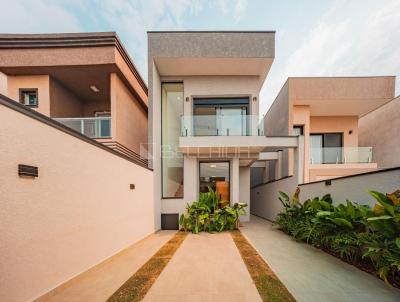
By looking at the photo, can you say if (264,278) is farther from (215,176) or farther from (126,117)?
(126,117)

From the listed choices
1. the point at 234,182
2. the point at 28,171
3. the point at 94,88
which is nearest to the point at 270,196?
the point at 234,182

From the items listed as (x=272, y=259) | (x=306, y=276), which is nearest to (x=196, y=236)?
(x=272, y=259)

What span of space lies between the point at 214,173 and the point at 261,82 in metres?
5.18

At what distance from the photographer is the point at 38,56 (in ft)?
21.2

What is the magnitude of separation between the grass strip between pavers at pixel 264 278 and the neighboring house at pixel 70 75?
5906 mm

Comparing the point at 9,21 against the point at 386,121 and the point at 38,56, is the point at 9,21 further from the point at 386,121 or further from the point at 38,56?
the point at 386,121

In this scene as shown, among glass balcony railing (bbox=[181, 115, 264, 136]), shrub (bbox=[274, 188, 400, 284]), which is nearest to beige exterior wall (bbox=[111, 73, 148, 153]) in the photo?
glass balcony railing (bbox=[181, 115, 264, 136])

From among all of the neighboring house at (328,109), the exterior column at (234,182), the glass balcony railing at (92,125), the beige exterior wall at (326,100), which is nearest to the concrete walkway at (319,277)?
the exterior column at (234,182)

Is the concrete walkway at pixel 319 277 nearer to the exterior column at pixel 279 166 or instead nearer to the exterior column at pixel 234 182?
the exterior column at pixel 234 182

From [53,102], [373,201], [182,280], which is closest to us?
[182,280]

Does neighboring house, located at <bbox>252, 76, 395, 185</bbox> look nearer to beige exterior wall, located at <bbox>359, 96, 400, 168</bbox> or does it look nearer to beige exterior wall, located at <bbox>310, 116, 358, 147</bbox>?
beige exterior wall, located at <bbox>310, 116, 358, 147</bbox>

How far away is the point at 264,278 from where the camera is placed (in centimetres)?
309

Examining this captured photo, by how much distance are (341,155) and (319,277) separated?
888cm

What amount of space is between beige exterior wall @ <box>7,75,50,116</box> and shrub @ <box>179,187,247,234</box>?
716cm
